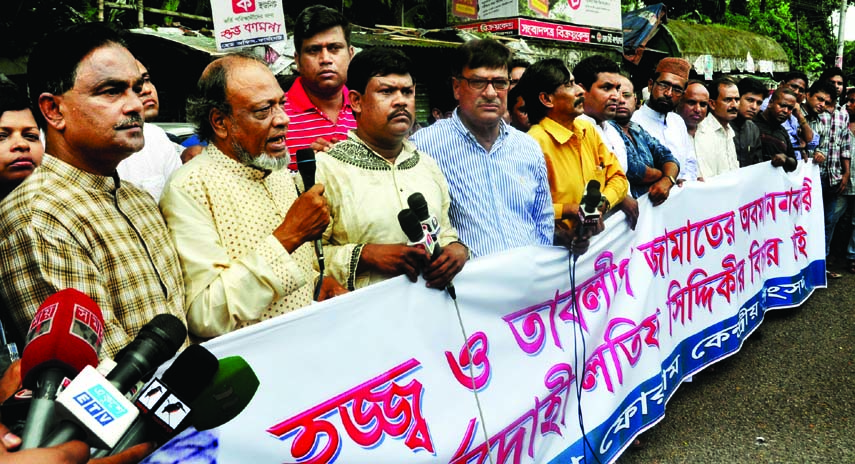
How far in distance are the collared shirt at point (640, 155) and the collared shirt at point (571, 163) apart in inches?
21.9

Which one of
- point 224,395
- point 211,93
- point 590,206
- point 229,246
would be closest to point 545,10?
point 590,206

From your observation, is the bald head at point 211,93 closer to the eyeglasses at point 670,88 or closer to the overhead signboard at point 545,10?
the eyeglasses at point 670,88

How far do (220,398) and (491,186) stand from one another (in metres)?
2.29

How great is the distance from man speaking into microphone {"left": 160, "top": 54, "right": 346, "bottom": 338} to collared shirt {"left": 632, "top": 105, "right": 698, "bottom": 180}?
143 inches

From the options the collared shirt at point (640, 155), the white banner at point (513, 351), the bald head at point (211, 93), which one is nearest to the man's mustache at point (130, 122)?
the bald head at point (211, 93)

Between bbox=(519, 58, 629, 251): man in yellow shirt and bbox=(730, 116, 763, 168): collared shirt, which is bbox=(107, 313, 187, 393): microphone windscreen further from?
bbox=(730, 116, 763, 168): collared shirt

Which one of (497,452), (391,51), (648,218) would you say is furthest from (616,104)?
(497,452)

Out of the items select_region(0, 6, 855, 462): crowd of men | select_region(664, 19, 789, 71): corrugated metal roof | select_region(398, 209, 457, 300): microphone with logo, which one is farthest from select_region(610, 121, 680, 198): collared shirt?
select_region(664, 19, 789, 71): corrugated metal roof

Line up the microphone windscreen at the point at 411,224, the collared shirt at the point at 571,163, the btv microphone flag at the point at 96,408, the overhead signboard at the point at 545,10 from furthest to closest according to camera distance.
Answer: the overhead signboard at the point at 545,10
the collared shirt at the point at 571,163
the microphone windscreen at the point at 411,224
the btv microphone flag at the point at 96,408

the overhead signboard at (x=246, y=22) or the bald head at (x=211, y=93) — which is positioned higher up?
the overhead signboard at (x=246, y=22)

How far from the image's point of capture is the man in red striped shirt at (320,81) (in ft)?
11.8

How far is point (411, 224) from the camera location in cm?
232

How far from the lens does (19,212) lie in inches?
73.2

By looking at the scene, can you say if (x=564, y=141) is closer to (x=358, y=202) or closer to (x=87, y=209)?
(x=358, y=202)
